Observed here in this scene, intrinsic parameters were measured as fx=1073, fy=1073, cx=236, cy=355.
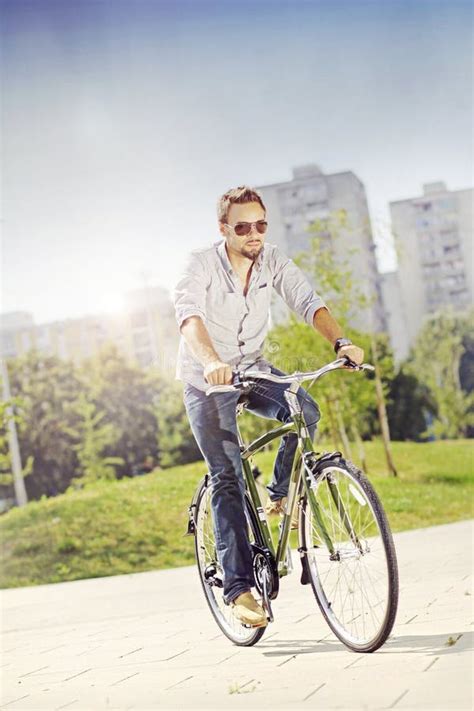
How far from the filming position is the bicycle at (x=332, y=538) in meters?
3.00

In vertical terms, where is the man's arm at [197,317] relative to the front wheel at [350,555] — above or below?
above

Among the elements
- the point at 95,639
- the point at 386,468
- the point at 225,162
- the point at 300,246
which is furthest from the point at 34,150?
the point at 95,639

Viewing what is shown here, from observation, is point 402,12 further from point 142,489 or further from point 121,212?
point 142,489

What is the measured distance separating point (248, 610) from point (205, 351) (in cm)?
85

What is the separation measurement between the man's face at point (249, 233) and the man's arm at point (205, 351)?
0.33 metres

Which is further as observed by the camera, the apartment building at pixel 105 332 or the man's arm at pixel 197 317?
the apartment building at pixel 105 332

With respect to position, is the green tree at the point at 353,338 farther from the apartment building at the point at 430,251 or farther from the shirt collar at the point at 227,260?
the shirt collar at the point at 227,260

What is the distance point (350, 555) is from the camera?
10.3ft

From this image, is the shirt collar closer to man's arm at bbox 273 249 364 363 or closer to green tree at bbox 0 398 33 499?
man's arm at bbox 273 249 364 363

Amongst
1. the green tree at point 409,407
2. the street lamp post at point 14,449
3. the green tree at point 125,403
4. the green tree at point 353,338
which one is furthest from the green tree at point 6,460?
the green tree at point 409,407

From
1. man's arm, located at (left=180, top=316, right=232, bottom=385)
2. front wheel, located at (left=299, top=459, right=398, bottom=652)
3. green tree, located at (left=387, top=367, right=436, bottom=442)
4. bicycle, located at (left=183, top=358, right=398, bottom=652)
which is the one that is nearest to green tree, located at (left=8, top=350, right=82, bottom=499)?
green tree, located at (left=387, top=367, right=436, bottom=442)

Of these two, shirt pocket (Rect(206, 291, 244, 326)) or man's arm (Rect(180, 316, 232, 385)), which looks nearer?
man's arm (Rect(180, 316, 232, 385))

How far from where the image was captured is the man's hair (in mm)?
3471

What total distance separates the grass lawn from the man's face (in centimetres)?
456
